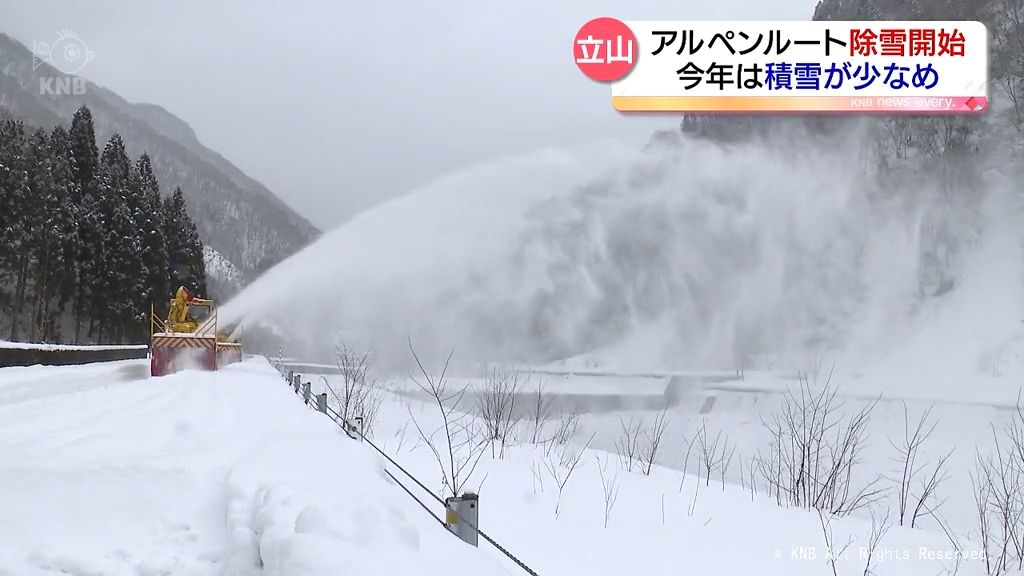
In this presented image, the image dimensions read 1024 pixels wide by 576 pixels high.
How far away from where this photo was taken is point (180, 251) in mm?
47750

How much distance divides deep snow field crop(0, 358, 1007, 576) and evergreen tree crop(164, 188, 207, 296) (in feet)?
129

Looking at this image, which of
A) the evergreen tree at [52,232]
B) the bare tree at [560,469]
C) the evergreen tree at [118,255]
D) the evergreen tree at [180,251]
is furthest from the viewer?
the evergreen tree at [180,251]

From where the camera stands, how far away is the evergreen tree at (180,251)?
46.8 meters

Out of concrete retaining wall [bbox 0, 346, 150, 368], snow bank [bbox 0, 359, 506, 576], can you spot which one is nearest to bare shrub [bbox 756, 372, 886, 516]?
snow bank [bbox 0, 359, 506, 576]

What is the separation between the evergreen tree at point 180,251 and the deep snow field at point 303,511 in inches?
1552

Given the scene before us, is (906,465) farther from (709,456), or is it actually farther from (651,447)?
(709,456)

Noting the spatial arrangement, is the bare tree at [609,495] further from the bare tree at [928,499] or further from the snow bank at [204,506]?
the bare tree at [928,499]

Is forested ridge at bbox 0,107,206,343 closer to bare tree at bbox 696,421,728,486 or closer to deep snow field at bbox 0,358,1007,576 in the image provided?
deep snow field at bbox 0,358,1007,576

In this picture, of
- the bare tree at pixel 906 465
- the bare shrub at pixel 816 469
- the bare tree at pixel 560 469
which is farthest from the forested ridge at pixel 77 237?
the bare tree at pixel 906 465

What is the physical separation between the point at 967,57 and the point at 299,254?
51.3 ft

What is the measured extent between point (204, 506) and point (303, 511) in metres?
1.34

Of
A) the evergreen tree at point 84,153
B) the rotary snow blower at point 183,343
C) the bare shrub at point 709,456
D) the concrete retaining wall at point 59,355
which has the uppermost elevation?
the evergreen tree at point 84,153

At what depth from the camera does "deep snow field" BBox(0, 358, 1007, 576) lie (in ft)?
11.2

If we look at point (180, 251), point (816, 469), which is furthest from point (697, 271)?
point (180, 251)
